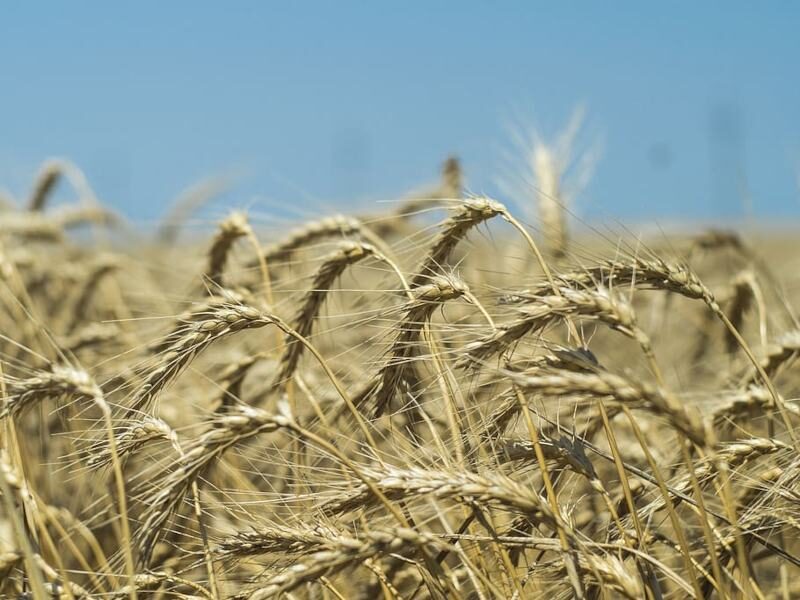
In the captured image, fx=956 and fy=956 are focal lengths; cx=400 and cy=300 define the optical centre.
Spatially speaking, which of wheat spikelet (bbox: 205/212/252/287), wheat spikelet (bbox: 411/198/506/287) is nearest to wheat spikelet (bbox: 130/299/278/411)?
wheat spikelet (bbox: 411/198/506/287)

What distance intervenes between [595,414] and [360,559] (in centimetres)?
102

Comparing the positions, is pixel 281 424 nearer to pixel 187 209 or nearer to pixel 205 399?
pixel 205 399

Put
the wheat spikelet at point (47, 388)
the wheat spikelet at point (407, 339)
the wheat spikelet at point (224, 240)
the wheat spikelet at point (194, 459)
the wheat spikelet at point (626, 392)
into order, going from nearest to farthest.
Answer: the wheat spikelet at point (626, 392)
the wheat spikelet at point (194, 459)
the wheat spikelet at point (47, 388)
the wheat spikelet at point (407, 339)
the wheat spikelet at point (224, 240)

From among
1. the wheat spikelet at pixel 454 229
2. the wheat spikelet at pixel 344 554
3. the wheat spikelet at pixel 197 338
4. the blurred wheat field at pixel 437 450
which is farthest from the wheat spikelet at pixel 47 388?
the wheat spikelet at pixel 454 229

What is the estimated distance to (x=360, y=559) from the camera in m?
1.53

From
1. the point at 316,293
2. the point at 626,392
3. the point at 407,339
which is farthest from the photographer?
the point at 316,293

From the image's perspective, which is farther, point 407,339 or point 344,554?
point 407,339

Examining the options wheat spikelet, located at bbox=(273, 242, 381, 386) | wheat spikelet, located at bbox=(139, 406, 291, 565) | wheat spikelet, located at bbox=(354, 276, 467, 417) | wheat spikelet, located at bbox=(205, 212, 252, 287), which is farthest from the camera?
wheat spikelet, located at bbox=(205, 212, 252, 287)

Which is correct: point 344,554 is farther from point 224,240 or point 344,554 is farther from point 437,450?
point 224,240

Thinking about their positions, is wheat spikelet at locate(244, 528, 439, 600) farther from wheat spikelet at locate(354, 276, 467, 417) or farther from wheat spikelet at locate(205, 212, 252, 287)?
wheat spikelet at locate(205, 212, 252, 287)

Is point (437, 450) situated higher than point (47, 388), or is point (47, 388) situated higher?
point (47, 388)

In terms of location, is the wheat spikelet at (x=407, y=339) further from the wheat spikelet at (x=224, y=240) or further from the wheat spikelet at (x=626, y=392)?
the wheat spikelet at (x=224, y=240)

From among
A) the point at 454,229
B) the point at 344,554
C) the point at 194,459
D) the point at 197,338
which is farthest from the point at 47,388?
the point at 454,229

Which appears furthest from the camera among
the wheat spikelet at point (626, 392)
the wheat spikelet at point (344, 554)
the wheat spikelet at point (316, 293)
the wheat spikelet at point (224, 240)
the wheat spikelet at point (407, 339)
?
the wheat spikelet at point (224, 240)
